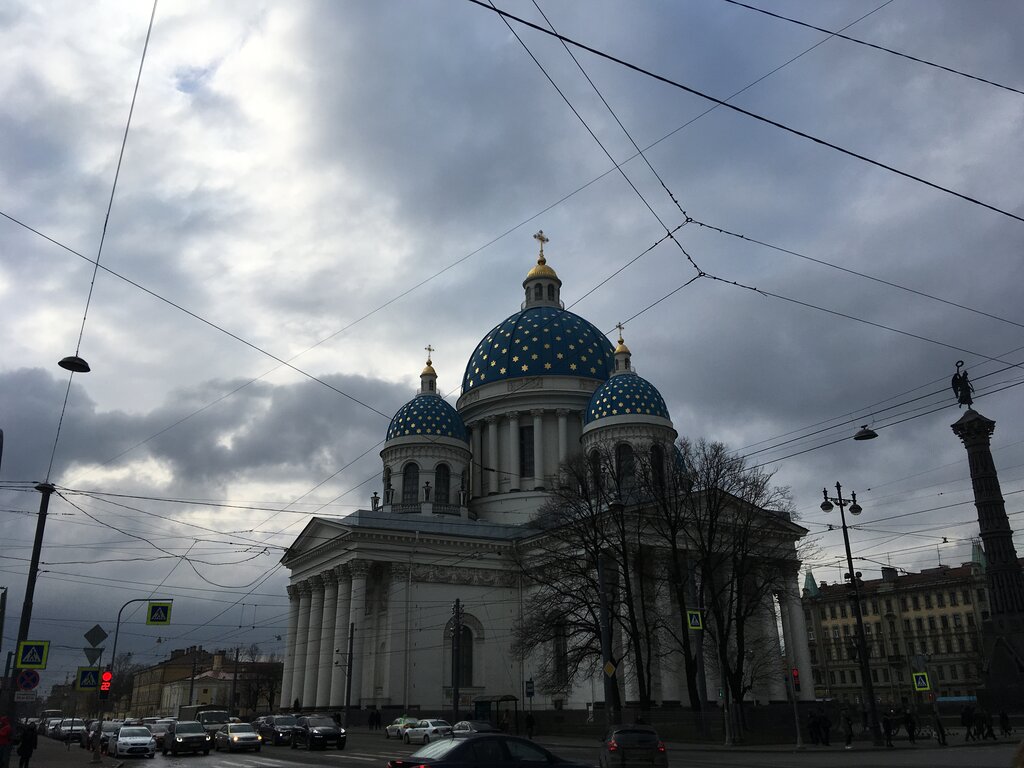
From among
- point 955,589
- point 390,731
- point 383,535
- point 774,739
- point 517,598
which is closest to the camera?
point 774,739

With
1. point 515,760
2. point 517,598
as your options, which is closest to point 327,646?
point 517,598

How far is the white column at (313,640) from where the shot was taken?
178ft

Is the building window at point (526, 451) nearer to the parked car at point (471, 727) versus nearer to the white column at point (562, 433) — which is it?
the white column at point (562, 433)

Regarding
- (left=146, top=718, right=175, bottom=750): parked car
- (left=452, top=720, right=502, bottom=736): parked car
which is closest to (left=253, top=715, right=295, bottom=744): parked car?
(left=146, top=718, right=175, bottom=750): parked car

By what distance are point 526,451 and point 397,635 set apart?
17505mm

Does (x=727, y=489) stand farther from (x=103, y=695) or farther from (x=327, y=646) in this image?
(x=327, y=646)

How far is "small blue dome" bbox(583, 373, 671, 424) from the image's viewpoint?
56.4 meters

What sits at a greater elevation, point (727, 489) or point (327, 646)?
point (727, 489)

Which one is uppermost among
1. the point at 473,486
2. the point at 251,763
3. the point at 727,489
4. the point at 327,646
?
the point at 473,486

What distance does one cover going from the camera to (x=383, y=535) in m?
50.9

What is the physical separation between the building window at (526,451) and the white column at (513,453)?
68 cm

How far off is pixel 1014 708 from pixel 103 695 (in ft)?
142

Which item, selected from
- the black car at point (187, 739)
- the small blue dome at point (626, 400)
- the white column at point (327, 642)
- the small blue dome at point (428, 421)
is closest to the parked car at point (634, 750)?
the black car at point (187, 739)

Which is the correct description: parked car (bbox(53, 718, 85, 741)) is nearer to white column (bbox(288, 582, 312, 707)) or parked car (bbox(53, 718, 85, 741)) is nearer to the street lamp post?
white column (bbox(288, 582, 312, 707))
